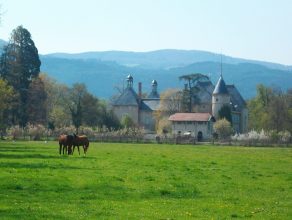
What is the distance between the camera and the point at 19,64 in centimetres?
8644

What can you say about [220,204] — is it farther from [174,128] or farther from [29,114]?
[174,128]

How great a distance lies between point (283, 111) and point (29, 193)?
315 ft

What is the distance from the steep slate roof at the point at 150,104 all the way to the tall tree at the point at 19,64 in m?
64.7

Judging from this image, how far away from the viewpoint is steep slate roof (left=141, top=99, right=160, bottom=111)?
495 ft

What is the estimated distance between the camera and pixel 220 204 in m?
17.9

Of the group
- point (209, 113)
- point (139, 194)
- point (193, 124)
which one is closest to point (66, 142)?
point (139, 194)

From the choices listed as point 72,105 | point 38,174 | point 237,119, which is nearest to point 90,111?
point 72,105

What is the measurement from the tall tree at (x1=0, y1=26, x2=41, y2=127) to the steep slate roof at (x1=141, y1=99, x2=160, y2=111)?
64.7 metres

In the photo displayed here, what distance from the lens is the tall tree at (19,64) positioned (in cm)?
8656

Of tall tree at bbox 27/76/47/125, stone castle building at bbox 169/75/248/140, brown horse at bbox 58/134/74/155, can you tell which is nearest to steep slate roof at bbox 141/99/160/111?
stone castle building at bbox 169/75/248/140

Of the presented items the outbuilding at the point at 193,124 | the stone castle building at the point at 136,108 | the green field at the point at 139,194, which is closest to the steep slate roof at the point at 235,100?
the stone castle building at the point at 136,108

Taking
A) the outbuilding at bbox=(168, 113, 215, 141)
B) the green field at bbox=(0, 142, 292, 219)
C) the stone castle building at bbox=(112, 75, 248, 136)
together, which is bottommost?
the green field at bbox=(0, 142, 292, 219)

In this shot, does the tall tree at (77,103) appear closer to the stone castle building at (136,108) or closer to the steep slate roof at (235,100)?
the stone castle building at (136,108)

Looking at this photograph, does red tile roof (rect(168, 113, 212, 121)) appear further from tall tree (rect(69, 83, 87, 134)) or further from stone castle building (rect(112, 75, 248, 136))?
tall tree (rect(69, 83, 87, 134))
